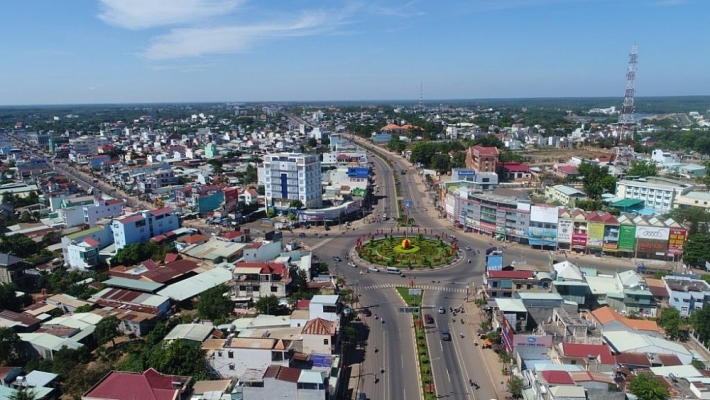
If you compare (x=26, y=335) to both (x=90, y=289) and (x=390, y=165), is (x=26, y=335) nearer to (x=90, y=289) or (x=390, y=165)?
(x=90, y=289)

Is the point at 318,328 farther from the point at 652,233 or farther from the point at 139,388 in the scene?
the point at 652,233

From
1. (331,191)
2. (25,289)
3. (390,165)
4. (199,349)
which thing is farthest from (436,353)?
(390,165)

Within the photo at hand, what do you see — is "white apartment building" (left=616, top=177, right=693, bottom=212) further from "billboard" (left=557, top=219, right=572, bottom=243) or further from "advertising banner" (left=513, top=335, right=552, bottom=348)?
"advertising banner" (left=513, top=335, right=552, bottom=348)

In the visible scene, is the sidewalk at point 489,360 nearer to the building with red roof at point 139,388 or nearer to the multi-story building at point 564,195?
the building with red roof at point 139,388

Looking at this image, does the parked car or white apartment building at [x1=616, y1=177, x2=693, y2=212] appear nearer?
the parked car

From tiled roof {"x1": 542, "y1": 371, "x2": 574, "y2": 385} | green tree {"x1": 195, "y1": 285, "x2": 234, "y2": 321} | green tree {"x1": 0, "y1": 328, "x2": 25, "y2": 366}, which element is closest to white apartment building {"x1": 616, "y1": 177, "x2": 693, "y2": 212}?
tiled roof {"x1": 542, "y1": 371, "x2": 574, "y2": 385}

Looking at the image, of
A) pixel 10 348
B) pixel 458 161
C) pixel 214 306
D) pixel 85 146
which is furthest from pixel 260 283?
pixel 85 146
